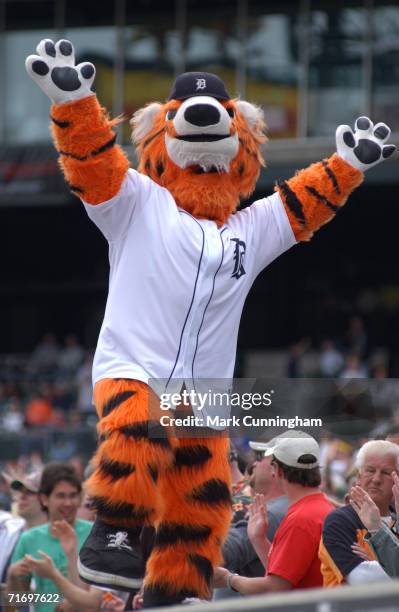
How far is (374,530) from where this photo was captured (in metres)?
4.49

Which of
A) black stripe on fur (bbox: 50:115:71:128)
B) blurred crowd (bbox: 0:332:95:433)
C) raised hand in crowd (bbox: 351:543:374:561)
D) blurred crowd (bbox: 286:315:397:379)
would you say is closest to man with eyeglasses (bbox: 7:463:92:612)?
raised hand in crowd (bbox: 351:543:374:561)

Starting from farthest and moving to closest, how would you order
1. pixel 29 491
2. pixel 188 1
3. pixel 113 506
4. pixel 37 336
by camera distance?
pixel 37 336
pixel 188 1
pixel 29 491
pixel 113 506

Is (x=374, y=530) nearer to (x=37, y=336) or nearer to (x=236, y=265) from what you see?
(x=236, y=265)

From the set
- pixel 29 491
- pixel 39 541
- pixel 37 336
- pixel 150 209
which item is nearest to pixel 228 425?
pixel 150 209

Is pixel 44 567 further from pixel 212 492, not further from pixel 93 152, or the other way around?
pixel 93 152

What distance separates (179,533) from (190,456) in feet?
0.91

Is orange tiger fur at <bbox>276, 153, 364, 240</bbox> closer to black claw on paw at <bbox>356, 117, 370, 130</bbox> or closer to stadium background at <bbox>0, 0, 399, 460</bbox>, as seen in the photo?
black claw on paw at <bbox>356, 117, 370, 130</bbox>

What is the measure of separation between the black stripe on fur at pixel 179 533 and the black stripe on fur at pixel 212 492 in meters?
0.10

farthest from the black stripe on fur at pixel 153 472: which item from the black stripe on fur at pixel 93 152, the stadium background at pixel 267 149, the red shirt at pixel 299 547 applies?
the stadium background at pixel 267 149

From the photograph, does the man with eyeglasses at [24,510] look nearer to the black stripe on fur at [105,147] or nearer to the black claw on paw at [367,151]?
the black stripe on fur at [105,147]

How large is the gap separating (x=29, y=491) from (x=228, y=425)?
2.18 metres

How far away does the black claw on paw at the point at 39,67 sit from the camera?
4336 millimetres

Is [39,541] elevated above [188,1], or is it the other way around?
[188,1]

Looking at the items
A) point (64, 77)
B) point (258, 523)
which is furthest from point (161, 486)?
point (64, 77)
